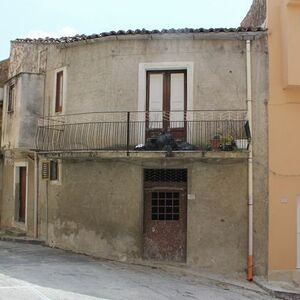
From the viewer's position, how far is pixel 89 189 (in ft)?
51.6

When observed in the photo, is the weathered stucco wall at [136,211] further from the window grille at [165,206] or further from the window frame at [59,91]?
the window frame at [59,91]

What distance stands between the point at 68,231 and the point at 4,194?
533cm

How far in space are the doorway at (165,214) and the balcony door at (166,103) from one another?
1211 mm

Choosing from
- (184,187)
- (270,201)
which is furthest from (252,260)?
(184,187)

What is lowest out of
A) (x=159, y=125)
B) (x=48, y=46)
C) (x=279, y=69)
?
(x=159, y=125)

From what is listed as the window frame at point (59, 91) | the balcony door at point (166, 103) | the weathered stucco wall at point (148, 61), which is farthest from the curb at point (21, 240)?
the balcony door at point (166, 103)

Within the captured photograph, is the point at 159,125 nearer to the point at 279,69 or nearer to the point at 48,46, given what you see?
the point at 279,69

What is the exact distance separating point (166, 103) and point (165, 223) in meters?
3.46

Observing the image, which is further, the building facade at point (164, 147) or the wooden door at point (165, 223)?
the wooden door at point (165, 223)

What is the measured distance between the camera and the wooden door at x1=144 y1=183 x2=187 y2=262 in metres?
14.8

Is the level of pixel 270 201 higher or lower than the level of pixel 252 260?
higher

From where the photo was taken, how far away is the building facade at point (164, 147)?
1445 cm

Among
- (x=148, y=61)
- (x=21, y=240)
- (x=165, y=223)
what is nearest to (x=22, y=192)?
(x=21, y=240)

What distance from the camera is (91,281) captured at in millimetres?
11648
